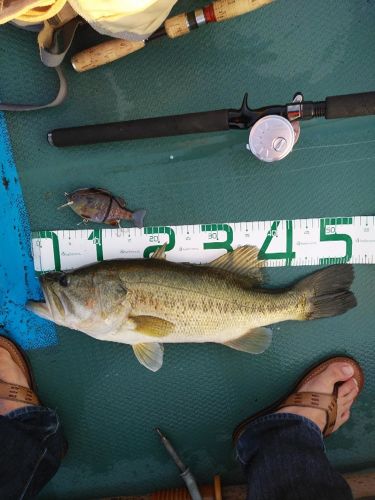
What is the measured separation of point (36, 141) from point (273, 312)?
1521mm

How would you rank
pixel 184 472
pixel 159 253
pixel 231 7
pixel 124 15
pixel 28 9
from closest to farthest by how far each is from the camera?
pixel 28 9, pixel 124 15, pixel 231 7, pixel 159 253, pixel 184 472

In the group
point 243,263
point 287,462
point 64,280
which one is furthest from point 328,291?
point 64,280

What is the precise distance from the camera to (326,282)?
90.4 inches

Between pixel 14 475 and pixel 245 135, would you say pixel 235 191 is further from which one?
pixel 14 475

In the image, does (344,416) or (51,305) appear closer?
(51,305)

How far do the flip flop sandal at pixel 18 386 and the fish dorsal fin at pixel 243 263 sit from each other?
119cm

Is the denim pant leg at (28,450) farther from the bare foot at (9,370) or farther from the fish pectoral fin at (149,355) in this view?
the fish pectoral fin at (149,355)

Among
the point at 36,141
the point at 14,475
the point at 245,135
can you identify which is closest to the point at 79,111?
the point at 36,141

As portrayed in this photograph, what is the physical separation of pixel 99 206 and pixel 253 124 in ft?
2.81

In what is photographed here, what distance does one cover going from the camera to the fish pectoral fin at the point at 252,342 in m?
2.31

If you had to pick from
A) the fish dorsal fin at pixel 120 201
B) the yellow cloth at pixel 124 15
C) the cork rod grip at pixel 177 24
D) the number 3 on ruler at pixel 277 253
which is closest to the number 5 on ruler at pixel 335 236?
the number 3 on ruler at pixel 277 253

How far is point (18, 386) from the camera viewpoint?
2.50 m

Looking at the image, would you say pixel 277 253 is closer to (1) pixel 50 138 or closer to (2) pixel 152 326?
(2) pixel 152 326

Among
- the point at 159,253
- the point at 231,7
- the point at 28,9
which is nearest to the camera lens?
the point at 28,9
